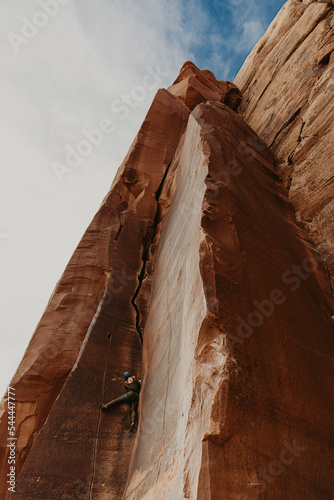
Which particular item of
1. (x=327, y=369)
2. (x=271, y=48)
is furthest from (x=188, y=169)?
(x=271, y=48)

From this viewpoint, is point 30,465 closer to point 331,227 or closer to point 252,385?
point 252,385

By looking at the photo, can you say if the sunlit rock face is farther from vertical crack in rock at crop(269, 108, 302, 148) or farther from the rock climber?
vertical crack in rock at crop(269, 108, 302, 148)

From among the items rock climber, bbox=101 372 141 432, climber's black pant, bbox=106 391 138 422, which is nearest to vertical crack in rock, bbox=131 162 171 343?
rock climber, bbox=101 372 141 432

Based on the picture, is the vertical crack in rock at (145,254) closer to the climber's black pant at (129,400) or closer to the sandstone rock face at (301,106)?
the climber's black pant at (129,400)

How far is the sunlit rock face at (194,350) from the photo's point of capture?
3.11 m

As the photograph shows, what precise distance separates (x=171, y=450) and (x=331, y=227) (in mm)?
4814

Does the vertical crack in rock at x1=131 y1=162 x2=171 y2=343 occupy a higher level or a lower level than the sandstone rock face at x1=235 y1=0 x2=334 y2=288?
lower

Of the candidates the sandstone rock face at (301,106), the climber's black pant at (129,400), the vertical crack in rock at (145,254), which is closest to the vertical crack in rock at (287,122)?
the sandstone rock face at (301,106)

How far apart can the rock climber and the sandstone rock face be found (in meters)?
3.92

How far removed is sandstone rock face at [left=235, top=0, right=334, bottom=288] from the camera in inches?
273

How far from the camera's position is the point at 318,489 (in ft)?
10.1

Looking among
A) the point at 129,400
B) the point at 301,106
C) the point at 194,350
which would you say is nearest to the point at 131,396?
the point at 129,400

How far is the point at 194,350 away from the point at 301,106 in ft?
26.1

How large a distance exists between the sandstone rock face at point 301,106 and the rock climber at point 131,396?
12.8 ft
